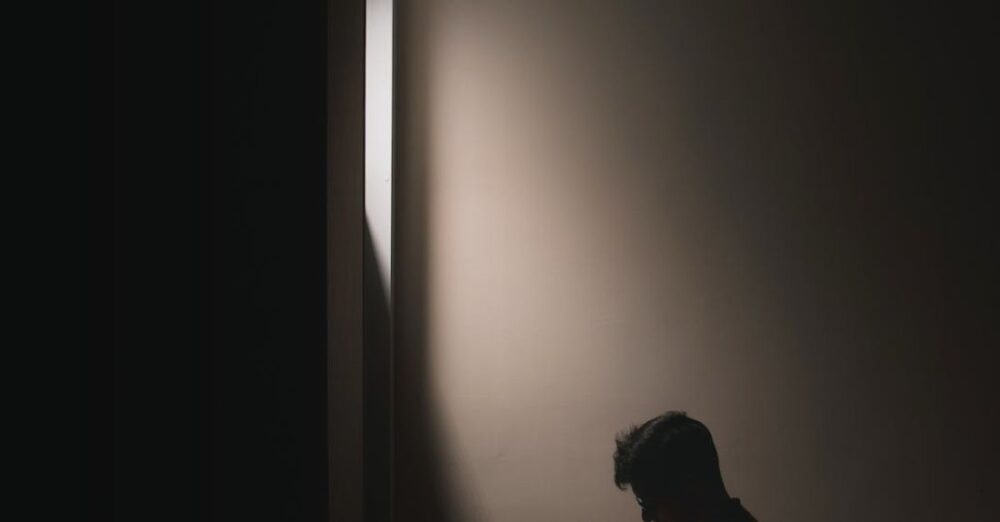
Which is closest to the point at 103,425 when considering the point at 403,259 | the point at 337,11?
the point at 337,11

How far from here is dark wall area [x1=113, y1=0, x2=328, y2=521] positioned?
0.15 m

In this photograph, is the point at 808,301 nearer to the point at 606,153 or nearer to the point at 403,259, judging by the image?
the point at 606,153

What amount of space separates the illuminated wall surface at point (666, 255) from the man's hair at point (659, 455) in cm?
3

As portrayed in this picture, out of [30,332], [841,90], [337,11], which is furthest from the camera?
[841,90]

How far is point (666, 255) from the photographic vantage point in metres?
1.19

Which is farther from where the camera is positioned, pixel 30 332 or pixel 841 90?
pixel 841 90

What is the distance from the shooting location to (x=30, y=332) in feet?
0.42

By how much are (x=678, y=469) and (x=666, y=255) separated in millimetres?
389

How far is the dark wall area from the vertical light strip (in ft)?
3.11

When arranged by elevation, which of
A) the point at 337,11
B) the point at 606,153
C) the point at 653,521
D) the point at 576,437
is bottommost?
the point at 653,521

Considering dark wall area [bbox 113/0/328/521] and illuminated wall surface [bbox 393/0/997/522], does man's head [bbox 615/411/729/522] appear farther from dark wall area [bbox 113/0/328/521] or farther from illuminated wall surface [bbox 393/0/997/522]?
dark wall area [bbox 113/0/328/521]

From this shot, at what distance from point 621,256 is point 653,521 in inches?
18.8

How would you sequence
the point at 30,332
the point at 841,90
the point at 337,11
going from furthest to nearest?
the point at 841,90 < the point at 337,11 < the point at 30,332

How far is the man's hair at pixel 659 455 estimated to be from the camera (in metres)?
1.19
